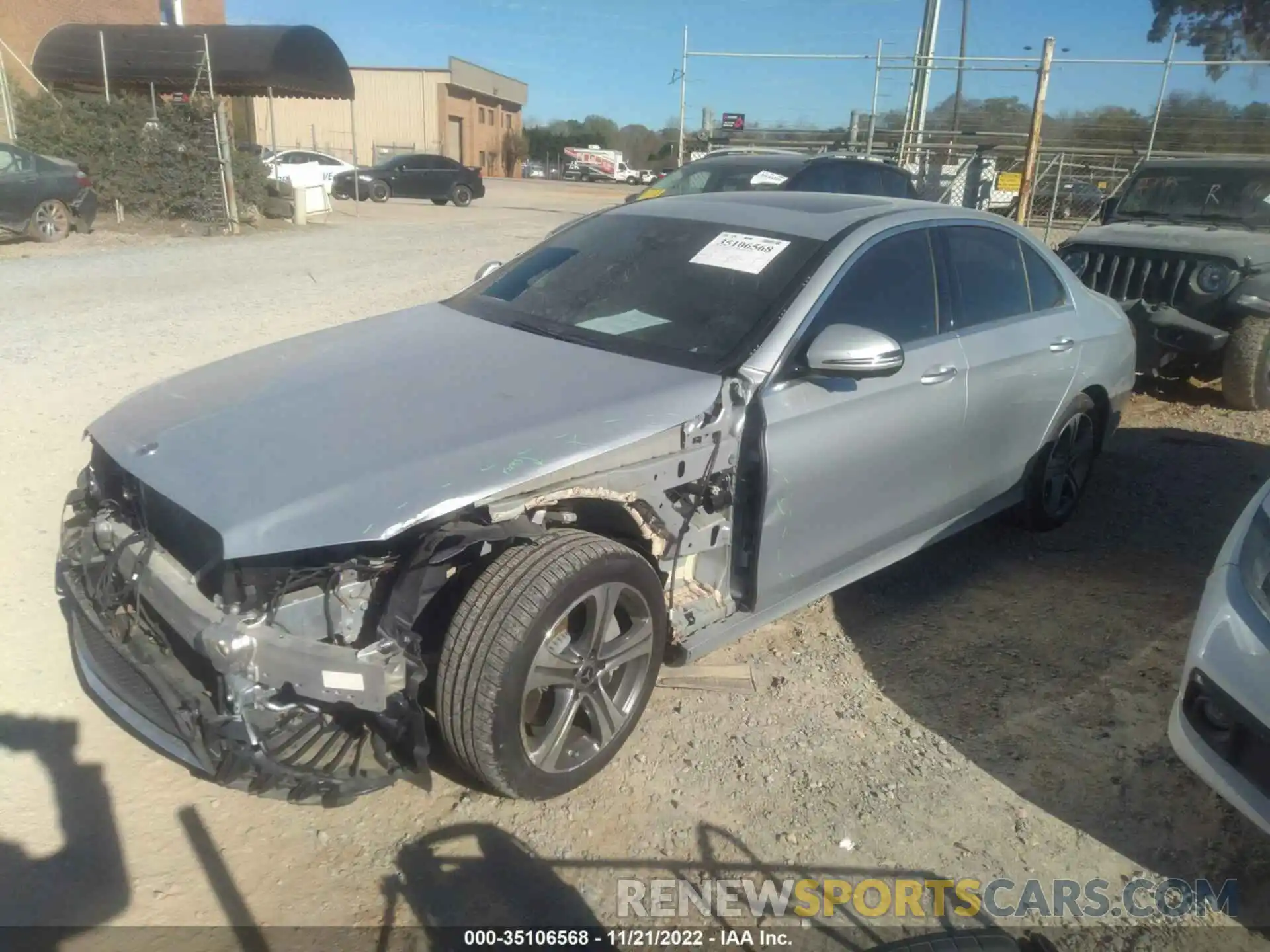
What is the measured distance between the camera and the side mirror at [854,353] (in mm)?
3025

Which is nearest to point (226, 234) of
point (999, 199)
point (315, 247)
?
point (315, 247)

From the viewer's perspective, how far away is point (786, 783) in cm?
300

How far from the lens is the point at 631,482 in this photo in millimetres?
2820

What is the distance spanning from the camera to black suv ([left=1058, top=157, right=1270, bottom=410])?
6.80 metres

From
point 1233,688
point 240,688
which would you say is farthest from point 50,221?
point 1233,688

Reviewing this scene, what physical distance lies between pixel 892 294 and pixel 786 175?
22.3ft

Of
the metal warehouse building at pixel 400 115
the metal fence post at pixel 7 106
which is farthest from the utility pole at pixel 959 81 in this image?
the metal warehouse building at pixel 400 115

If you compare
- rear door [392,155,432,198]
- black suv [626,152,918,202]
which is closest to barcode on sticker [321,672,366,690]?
black suv [626,152,918,202]

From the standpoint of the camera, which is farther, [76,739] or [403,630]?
[76,739]

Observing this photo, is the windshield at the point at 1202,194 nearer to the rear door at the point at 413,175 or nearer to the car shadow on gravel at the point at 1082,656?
the car shadow on gravel at the point at 1082,656

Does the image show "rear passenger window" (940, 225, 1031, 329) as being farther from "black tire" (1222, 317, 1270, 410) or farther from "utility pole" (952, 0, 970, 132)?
"utility pole" (952, 0, 970, 132)

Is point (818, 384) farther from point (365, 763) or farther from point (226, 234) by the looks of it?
point (226, 234)

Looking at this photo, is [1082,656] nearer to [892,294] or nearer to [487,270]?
[892,294]

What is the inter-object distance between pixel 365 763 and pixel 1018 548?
3567 millimetres
